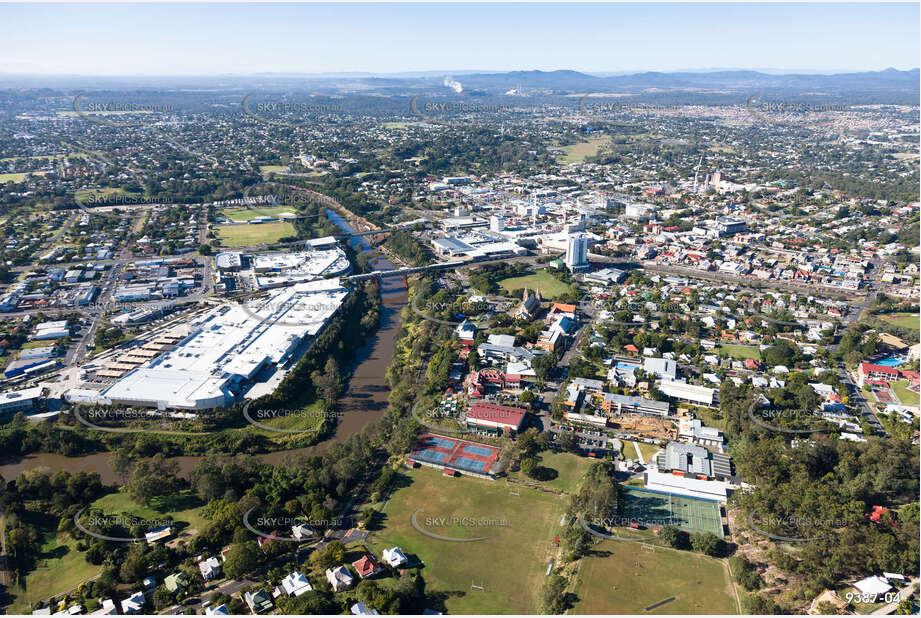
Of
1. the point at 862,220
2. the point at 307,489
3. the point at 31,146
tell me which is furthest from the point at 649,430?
the point at 31,146

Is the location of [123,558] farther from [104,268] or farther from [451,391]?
[104,268]

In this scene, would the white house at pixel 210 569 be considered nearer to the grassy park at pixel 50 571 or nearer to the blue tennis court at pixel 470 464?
the grassy park at pixel 50 571

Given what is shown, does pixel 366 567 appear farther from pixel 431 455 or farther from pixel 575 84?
pixel 575 84

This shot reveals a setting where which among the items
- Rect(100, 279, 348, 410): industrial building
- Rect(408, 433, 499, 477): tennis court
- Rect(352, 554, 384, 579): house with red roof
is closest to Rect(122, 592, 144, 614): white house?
Rect(352, 554, 384, 579): house with red roof

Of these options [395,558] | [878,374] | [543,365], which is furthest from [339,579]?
[878,374]

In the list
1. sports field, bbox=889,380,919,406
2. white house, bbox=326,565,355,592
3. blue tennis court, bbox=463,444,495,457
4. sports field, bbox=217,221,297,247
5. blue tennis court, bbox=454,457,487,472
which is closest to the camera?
white house, bbox=326,565,355,592

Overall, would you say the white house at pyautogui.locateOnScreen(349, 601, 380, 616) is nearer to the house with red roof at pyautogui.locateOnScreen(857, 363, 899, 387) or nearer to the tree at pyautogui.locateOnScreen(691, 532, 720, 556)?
the tree at pyautogui.locateOnScreen(691, 532, 720, 556)

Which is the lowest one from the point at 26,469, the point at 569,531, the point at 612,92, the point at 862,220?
the point at 26,469
